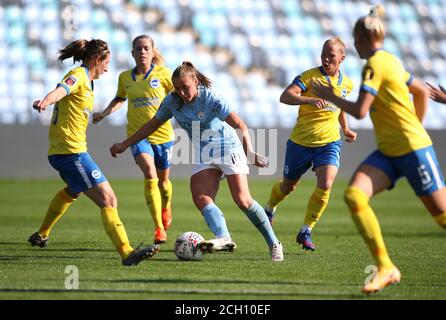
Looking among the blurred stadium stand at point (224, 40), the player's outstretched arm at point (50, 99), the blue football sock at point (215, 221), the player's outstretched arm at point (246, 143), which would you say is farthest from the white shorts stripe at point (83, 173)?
the blurred stadium stand at point (224, 40)

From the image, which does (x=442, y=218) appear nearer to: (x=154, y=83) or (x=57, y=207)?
(x=57, y=207)

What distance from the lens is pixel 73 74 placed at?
795cm

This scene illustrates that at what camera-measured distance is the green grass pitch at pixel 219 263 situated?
6562mm

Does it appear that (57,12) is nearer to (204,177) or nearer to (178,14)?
(178,14)

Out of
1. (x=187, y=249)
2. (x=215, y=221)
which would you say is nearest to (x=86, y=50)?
(x=215, y=221)

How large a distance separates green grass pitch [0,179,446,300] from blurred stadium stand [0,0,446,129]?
8.95 meters

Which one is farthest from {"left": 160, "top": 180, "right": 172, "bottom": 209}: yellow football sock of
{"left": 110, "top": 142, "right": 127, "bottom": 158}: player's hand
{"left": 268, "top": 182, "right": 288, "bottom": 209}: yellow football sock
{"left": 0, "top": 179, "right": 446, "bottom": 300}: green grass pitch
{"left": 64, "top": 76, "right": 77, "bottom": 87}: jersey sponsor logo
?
{"left": 64, "top": 76, "right": 77, "bottom": 87}: jersey sponsor logo

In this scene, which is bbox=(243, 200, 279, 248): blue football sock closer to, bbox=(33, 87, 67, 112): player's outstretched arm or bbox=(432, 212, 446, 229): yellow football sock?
bbox=(33, 87, 67, 112): player's outstretched arm

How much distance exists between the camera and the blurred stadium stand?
24094mm

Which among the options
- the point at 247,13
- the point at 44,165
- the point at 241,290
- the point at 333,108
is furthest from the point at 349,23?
the point at 241,290

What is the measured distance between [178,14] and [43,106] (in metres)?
19.6

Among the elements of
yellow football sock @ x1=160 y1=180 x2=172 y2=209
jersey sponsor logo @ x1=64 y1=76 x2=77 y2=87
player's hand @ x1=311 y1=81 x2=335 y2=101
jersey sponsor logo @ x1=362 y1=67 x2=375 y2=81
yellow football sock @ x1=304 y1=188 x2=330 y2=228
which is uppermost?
jersey sponsor logo @ x1=64 y1=76 x2=77 y2=87

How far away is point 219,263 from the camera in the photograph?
8.46m

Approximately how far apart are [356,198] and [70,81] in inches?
118
